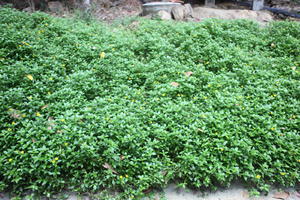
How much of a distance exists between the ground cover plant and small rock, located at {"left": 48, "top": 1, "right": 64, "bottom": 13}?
4.20 m

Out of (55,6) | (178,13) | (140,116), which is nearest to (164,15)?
(178,13)

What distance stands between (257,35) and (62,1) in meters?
7.37

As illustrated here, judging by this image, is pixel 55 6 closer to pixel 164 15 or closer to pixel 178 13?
pixel 164 15

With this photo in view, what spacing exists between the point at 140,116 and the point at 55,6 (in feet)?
25.6

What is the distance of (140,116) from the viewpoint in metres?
3.48

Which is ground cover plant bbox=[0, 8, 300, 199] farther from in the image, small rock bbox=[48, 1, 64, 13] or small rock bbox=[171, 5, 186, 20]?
small rock bbox=[48, 1, 64, 13]

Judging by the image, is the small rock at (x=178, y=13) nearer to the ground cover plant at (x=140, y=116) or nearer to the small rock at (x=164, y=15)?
the small rock at (x=164, y=15)

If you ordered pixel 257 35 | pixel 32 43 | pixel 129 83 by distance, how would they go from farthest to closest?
pixel 257 35, pixel 32 43, pixel 129 83

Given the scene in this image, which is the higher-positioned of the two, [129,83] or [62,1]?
[62,1]

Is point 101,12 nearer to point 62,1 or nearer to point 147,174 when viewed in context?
point 62,1

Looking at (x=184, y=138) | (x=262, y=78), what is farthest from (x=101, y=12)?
(x=184, y=138)

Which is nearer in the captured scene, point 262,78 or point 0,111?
point 0,111

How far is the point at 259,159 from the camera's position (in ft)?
10.5

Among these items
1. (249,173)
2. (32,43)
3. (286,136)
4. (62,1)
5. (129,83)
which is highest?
A: (62,1)
